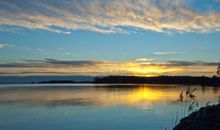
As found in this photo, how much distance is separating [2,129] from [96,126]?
4.68 m

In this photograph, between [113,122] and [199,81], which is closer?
[113,122]

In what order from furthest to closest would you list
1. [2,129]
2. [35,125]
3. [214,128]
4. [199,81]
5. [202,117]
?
[199,81] < [35,125] < [2,129] < [202,117] < [214,128]

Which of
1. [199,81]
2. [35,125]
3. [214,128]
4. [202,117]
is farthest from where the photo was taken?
[199,81]

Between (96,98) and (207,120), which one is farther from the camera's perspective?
(96,98)

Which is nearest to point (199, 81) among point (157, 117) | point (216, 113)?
point (157, 117)

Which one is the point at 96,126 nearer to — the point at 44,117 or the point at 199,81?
the point at 44,117

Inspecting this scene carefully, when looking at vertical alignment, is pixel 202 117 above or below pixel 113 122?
above

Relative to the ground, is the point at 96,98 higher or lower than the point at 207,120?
lower

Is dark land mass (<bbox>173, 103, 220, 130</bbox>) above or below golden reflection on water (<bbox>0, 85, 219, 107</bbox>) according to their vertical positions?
above

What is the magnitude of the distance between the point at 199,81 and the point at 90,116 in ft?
213

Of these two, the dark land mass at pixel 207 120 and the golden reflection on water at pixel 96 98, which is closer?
the dark land mass at pixel 207 120

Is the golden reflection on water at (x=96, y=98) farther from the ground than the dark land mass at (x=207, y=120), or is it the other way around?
the dark land mass at (x=207, y=120)

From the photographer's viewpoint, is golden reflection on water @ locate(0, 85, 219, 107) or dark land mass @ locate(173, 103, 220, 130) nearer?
dark land mass @ locate(173, 103, 220, 130)

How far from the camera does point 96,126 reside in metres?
18.0
